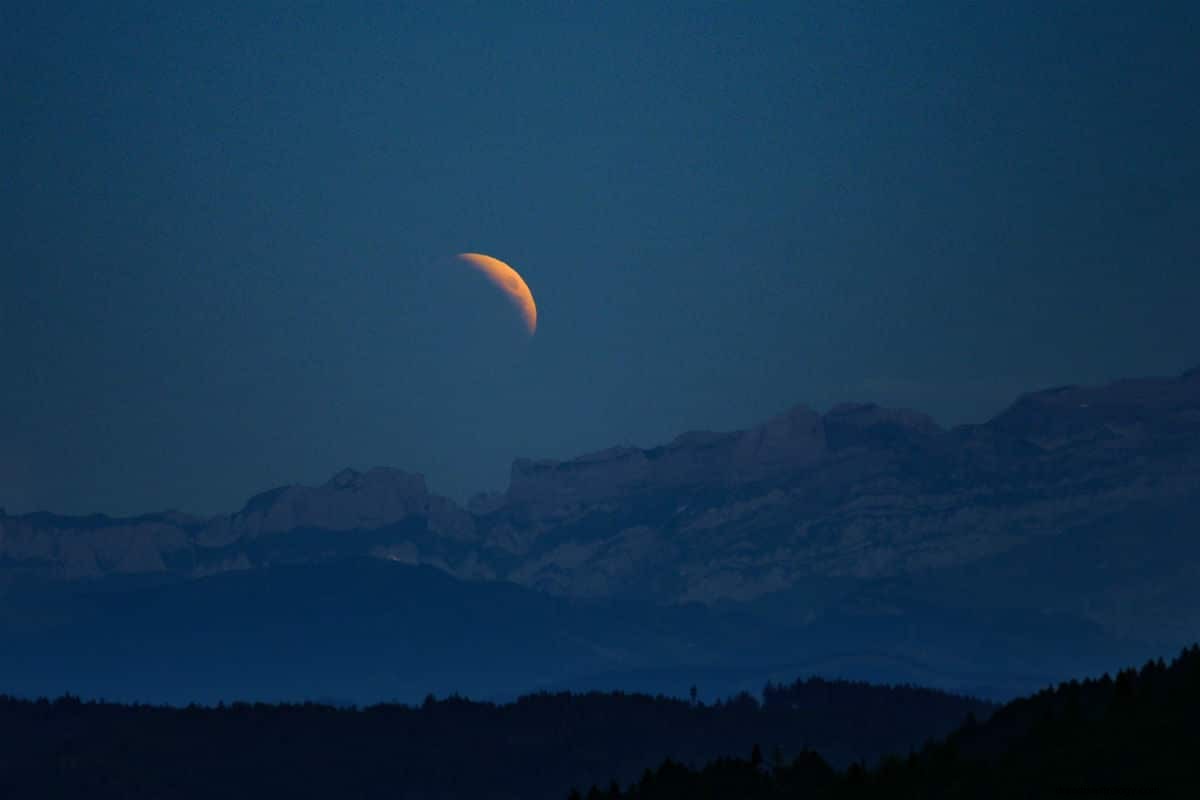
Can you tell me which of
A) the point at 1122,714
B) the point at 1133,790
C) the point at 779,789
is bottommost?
the point at 1133,790

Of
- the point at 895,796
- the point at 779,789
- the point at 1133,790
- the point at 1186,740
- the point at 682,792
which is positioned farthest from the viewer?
the point at 682,792

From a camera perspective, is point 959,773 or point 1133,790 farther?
point 959,773

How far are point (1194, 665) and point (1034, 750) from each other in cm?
950

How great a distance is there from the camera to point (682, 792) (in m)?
162

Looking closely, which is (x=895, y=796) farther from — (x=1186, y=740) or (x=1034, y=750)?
(x=1186, y=740)

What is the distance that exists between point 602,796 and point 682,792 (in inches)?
330

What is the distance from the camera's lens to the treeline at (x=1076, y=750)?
85375mm

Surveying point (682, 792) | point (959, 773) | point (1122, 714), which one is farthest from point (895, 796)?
point (682, 792)

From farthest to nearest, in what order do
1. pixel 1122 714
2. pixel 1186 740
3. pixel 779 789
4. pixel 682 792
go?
1. pixel 682 792
2. pixel 779 789
3. pixel 1122 714
4. pixel 1186 740

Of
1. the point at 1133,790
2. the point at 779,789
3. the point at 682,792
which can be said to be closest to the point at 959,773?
the point at 1133,790

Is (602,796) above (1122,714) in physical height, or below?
above

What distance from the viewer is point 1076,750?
94.6m

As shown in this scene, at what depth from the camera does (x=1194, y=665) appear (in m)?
102

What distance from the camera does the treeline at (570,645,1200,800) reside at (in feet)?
280
